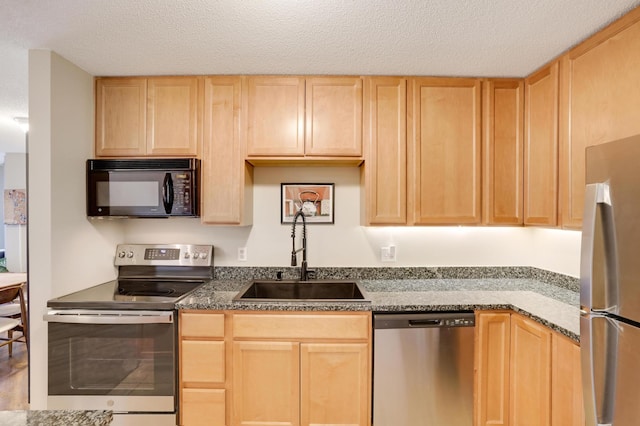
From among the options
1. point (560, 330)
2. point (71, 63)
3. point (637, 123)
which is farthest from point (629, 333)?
point (71, 63)

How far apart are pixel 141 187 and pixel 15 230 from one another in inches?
181

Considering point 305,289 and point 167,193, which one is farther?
point 305,289

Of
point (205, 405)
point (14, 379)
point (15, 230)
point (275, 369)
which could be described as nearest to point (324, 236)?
point (275, 369)

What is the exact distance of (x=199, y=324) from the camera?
180 cm

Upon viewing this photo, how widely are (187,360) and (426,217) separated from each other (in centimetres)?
177

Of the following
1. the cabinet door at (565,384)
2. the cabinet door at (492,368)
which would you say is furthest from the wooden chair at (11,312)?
the cabinet door at (565,384)

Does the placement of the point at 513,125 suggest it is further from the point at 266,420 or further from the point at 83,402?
the point at 83,402

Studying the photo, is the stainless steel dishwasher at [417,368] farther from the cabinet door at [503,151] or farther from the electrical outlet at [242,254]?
the electrical outlet at [242,254]

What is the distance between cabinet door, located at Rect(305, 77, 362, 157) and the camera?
→ 6.88ft

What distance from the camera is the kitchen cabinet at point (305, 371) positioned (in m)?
1.78

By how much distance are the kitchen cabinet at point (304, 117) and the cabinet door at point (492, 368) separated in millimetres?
1357

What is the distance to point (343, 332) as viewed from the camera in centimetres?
178

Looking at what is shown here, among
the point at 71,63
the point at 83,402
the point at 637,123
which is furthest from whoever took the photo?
the point at 71,63

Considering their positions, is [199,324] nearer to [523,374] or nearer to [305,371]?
[305,371]
